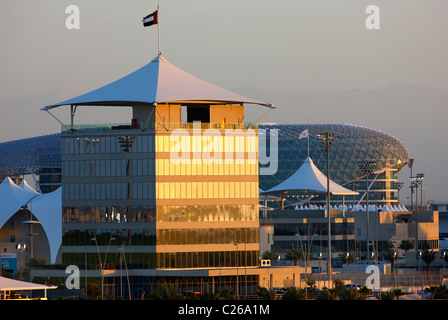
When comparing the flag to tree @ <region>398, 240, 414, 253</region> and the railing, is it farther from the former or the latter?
tree @ <region>398, 240, 414, 253</region>

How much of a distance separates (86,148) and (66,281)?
13.9 meters

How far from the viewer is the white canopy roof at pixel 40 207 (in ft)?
521

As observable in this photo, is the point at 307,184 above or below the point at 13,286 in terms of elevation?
above

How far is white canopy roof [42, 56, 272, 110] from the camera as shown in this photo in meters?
110

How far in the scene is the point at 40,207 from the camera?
16325 centimetres

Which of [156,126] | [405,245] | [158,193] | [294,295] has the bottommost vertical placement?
[294,295]

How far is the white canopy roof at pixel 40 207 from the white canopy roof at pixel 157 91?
46873 millimetres

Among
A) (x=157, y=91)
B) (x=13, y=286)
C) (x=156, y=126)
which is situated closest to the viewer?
(x=13, y=286)

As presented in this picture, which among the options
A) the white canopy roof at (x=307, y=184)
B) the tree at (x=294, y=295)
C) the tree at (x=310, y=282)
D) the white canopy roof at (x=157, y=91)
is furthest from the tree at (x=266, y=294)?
the white canopy roof at (x=307, y=184)

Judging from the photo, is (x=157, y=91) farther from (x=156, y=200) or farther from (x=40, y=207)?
(x=40, y=207)

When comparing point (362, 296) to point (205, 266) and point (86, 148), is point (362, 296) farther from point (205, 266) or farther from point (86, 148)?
point (86, 148)

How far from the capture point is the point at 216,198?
10950cm

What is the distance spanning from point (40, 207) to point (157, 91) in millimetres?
58547

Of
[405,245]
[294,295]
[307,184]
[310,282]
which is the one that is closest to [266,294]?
[294,295]
